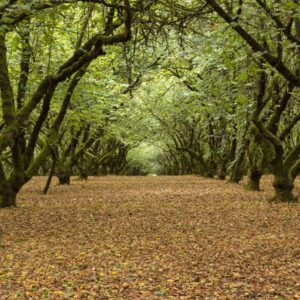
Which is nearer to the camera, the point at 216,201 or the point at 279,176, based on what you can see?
the point at 279,176

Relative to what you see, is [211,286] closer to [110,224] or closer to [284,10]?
[284,10]

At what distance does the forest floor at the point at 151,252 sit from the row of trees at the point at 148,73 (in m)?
2.85

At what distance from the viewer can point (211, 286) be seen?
698 centimetres

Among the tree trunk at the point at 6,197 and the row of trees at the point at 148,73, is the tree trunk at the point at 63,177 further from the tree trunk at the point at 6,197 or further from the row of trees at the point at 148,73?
the tree trunk at the point at 6,197

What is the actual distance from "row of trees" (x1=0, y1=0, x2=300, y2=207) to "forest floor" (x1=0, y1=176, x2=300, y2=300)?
2855mm

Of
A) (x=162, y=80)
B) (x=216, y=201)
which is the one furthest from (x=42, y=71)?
(x=162, y=80)

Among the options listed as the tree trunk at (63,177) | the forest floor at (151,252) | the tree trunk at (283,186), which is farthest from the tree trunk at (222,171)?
the forest floor at (151,252)

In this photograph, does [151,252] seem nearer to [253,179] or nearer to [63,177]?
[253,179]

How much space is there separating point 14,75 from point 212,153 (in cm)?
A: 1974

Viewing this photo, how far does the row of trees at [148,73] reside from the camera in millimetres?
10320

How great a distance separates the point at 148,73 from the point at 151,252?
1693 cm

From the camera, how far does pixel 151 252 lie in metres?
9.27

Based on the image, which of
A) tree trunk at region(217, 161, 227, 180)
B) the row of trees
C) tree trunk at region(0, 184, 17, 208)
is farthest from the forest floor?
tree trunk at region(217, 161, 227, 180)

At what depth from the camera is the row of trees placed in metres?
10.3
